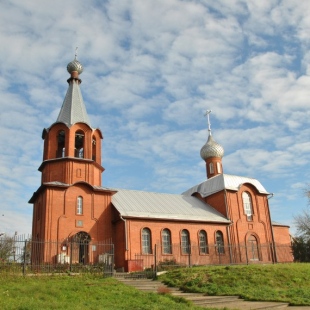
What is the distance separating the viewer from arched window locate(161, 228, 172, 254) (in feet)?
78.4

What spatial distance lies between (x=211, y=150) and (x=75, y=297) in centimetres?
2587

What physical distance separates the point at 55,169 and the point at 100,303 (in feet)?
46.9

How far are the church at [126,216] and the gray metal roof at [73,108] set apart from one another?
0.23ft

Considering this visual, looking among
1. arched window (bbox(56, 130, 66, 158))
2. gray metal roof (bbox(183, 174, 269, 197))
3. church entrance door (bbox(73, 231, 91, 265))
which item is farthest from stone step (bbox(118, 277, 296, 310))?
gray metal roof (bbox(183, 174, 269, 197))

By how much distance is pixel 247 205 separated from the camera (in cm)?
2922

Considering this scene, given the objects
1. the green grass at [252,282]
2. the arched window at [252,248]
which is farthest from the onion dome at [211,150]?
the green grass at [252,282]

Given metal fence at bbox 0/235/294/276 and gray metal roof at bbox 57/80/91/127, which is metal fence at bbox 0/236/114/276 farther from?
gray metal roof at bbox 57/80/91/127

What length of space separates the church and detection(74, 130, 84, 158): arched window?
68mm

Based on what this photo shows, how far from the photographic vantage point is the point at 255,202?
29531mm

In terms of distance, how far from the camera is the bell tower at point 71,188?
21266 mm

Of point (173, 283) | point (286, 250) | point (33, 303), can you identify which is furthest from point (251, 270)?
point (286, 250)

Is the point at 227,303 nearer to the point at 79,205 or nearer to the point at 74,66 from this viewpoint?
the point at 79,205

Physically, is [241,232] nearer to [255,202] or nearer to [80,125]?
[255,202]

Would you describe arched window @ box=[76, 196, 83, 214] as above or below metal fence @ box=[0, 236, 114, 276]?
above
